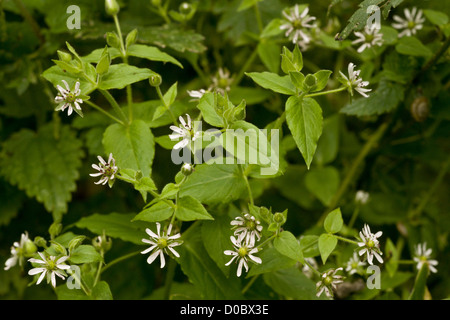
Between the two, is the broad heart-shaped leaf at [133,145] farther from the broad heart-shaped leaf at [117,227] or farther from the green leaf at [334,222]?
the green leaf at [334,222]

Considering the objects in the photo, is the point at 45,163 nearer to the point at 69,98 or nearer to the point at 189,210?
the point at 69,98

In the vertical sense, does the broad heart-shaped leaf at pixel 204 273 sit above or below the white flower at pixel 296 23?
below

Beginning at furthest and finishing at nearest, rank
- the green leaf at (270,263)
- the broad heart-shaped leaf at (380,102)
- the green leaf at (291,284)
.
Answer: the broad heart-shaped leaf at (380,102), the green leaf at (291,284), the green leaf at (270,263)

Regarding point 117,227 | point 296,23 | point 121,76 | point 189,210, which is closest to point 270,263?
point 189,210

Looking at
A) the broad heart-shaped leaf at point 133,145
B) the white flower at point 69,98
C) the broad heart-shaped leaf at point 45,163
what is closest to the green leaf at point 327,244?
the broad heart-shaped leaf at point 133,145

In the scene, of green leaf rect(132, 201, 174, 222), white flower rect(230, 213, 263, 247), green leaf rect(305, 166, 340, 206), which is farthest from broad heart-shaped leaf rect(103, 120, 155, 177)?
green leaf rect(305, 166, 340, 206)

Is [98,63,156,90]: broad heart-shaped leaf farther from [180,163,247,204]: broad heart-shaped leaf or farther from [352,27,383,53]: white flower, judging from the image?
[352,27,383,53]: white flower
